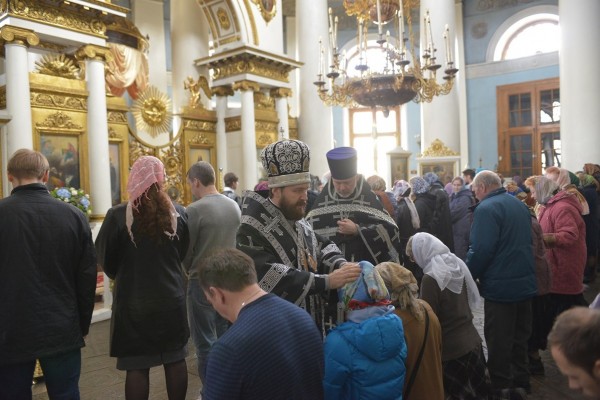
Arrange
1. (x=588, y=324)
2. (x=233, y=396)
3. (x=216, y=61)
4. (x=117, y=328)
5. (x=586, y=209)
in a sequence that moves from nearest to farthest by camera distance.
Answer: (x=588, y=324) < (x=233, y=396) < (x=117, y=328) < (x=586, y=209) < (x=216, y=61)

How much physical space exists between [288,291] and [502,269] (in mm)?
2273

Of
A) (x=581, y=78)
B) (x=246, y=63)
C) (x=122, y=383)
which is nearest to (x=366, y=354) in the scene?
(x=122, y=383)

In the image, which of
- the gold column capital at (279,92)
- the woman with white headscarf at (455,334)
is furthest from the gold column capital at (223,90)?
the woman with white headscarf at (455,334)

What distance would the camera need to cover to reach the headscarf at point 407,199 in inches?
239

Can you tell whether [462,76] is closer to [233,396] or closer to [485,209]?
[485,209]

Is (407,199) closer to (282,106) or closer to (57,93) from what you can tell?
(57,93)

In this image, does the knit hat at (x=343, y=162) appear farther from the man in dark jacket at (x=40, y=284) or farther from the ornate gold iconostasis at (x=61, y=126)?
the ornate gold iconostasis at (x=61, y=126)

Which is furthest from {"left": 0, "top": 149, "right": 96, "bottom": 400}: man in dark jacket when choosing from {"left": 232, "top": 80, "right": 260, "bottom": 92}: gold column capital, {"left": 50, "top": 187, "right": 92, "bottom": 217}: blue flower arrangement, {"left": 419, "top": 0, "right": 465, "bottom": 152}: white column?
{"left": 419, "top": 0, "right": 465, "bottom": 152}: white column

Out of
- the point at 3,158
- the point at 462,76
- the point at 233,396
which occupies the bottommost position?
the point at 233,396

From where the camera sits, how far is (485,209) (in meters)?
3.99

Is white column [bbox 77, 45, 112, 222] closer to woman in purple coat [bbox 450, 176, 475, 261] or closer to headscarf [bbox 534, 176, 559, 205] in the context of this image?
woman in purple coat [bbox 450, 176, 475, 261]

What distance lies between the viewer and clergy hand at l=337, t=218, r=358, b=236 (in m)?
3.44

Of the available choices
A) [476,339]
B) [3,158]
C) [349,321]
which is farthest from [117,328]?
[3,158]

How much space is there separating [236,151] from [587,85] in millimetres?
8936
